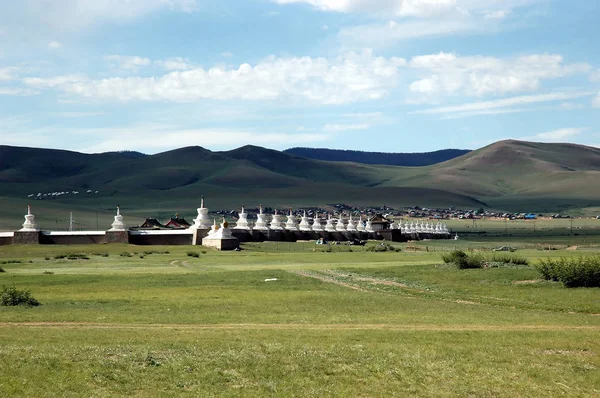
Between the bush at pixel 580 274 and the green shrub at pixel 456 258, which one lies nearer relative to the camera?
the bush at pixel 580 274

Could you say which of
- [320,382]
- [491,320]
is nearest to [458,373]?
[320,382]

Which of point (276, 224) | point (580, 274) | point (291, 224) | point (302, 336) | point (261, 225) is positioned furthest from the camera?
point (291, 224)

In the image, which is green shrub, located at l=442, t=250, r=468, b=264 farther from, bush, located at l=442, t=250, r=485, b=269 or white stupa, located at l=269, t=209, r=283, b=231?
white stupa, located at l=269, t=209, r=283, b=231

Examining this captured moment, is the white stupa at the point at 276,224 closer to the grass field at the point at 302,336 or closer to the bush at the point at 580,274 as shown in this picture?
the grass field at the point at 302,336

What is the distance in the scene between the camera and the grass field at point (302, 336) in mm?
18688

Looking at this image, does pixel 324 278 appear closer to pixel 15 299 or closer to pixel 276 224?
pixel 15 299

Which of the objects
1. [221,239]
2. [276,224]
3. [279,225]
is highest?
[276,224]

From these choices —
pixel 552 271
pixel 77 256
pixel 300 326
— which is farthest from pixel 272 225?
pixel 300 326

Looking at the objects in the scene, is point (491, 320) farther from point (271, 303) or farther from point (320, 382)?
point (320, 382)

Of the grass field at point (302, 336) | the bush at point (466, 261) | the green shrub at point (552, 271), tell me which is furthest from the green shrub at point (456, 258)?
the green shrub at point (552, 271)

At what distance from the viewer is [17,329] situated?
81.1 ft

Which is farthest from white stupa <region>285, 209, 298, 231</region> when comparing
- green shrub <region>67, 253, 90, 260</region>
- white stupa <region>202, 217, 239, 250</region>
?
→ green shrub <region>67, 253, 90, 260</region>

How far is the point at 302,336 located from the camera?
79.6 ft

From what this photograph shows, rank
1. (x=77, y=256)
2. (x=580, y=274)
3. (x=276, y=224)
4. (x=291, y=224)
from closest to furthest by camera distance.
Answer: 1. (x=580, y=274)
2. (x=77, y=256)
3. (x=276, y=224)
4. (x=291, y=224)
